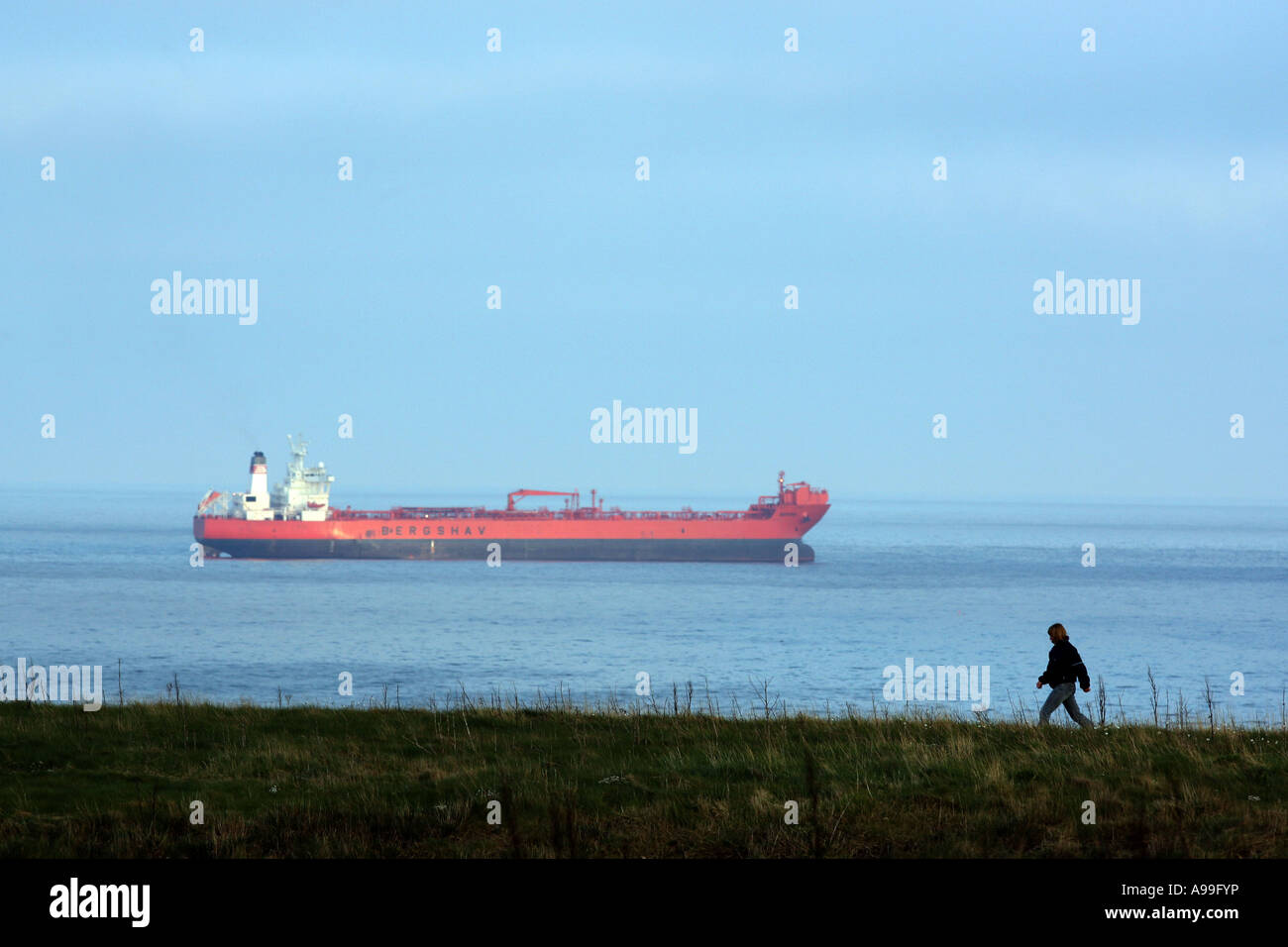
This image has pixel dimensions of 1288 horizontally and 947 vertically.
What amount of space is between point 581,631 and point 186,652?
20035 mm

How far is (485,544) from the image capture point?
358 ft

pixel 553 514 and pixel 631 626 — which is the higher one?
pixel 553 514

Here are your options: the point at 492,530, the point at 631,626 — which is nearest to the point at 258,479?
the point at 492,530

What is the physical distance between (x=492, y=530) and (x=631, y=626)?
40495 millimetres

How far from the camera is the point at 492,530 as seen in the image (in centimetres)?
10800

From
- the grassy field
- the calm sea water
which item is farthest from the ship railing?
the grassy field

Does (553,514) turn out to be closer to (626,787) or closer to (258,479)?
(258,479)

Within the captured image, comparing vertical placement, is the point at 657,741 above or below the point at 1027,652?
above

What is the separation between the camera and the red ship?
104438 mm

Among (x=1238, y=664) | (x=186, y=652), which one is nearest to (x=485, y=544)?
(x=186, y=652)

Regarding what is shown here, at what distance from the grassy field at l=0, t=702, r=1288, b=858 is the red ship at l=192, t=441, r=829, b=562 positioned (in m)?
87.6

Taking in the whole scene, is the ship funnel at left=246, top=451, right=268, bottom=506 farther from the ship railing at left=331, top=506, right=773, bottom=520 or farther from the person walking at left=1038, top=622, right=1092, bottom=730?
the person walking at left=1038, top=622, right=1092, bottom=730

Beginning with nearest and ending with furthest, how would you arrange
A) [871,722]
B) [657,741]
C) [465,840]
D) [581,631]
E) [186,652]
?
[465,840] → [657,741] → [871,722] → [186,652] → [581,631]
